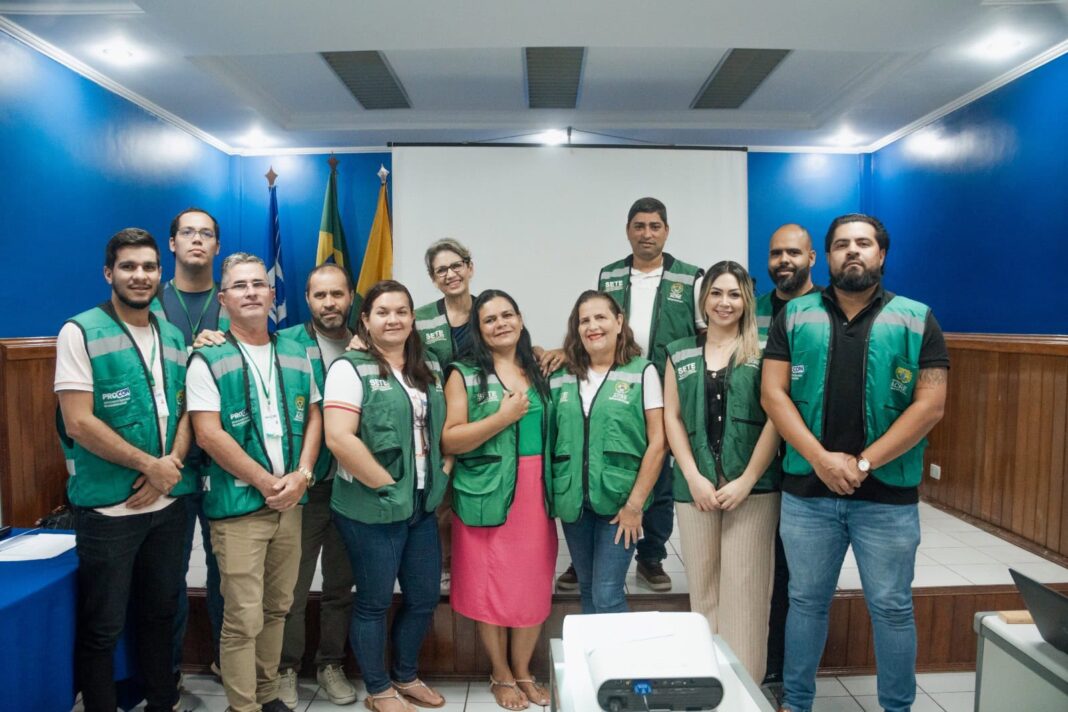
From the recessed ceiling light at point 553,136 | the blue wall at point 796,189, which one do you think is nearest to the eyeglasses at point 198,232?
the recessed ceiling light at point 553,136

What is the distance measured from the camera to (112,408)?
6.73 feet

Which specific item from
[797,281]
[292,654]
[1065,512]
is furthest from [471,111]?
[1065,512]

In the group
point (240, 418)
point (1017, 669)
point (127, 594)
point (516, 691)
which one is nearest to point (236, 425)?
point (240, 418)

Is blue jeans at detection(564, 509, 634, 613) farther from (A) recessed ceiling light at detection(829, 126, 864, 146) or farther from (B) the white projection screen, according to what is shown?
(A) recessed ceiling light at detection(829, 126, 864, 146)

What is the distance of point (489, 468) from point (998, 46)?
3799 mm

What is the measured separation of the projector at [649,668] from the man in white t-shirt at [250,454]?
1269mm

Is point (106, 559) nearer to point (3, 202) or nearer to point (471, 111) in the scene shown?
point (3, 202)

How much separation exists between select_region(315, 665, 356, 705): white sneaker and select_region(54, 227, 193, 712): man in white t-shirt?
2.27 feet

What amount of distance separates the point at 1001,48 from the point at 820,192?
2279 mm

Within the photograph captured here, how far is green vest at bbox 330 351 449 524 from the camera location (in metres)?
2.20

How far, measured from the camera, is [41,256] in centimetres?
365

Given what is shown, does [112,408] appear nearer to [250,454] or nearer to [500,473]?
[250,454]

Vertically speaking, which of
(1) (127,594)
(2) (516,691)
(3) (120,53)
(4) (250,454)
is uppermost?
(3) (120,53)

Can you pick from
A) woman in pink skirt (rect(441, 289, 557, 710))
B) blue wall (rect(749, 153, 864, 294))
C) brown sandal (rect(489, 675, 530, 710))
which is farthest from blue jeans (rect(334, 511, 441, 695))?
blue wall (rect(749, 153, 864, 294))
